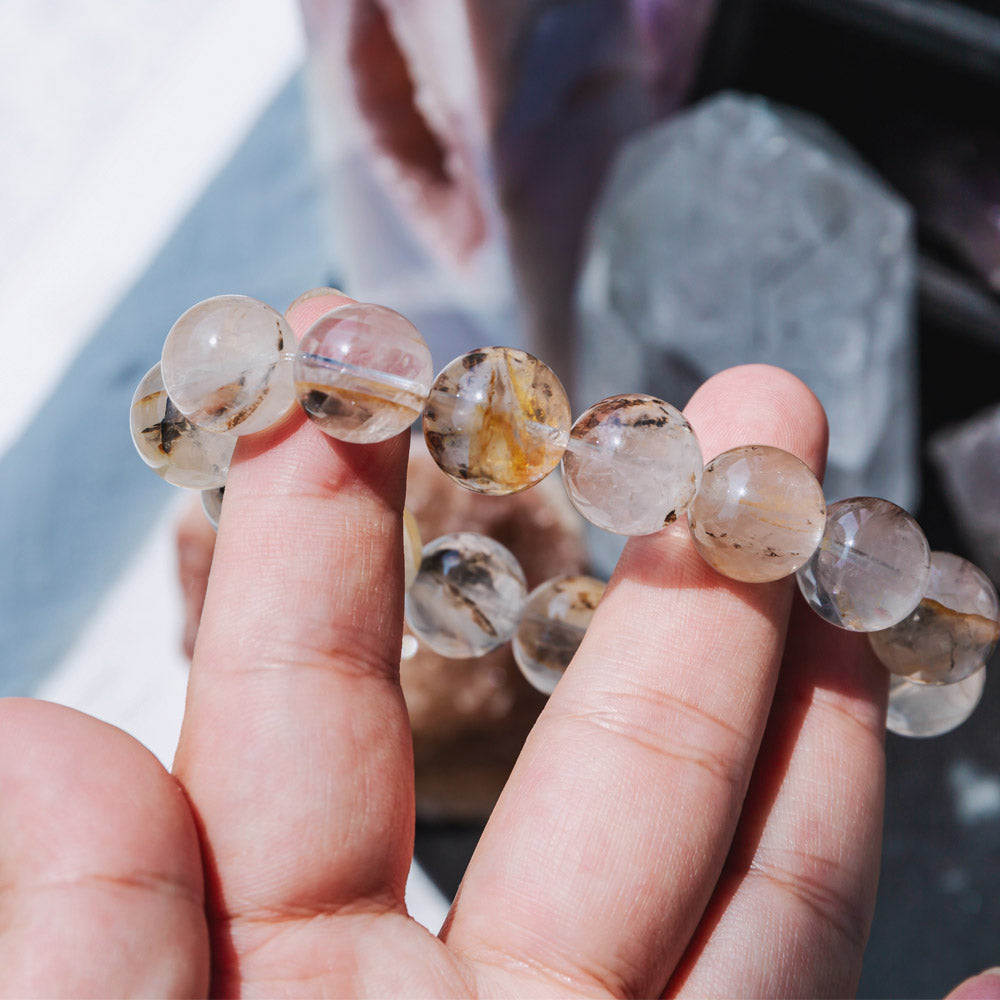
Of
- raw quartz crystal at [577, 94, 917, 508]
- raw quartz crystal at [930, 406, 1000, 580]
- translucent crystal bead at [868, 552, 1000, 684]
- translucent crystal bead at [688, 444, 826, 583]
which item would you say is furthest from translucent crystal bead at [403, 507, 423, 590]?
raw quartz crystal at [930, 406, 1000, 580]

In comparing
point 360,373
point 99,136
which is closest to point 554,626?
point 360,373

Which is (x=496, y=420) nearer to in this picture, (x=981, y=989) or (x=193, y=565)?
(x=981, y=989)

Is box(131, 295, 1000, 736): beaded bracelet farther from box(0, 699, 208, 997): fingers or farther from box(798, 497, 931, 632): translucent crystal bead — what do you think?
box(0, 699, 208, 997): fingers

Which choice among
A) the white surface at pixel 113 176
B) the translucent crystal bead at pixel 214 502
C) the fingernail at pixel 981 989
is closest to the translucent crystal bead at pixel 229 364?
the translucent crystal bead at pixel 214 502

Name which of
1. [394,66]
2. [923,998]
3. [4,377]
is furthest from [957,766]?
[4,377]

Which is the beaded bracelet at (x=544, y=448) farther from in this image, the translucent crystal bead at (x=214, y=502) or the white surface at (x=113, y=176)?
the white surface at (x=113, y=176)

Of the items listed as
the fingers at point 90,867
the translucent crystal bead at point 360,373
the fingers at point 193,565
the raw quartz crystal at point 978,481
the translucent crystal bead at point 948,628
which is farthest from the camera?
the raw quartz crystal at point 978,481

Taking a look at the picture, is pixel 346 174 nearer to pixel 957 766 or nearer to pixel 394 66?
pixel 394 66

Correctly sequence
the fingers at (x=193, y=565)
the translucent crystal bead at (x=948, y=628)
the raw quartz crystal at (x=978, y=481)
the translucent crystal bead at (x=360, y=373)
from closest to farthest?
1. the translucent crystal bead at (x=360, y=373)
2. the translucent crystal bead at (x=948, y=628)
3. the fingers at (x=193, y=565)
4. the raw quartz crystal at (x=978, y=481)
